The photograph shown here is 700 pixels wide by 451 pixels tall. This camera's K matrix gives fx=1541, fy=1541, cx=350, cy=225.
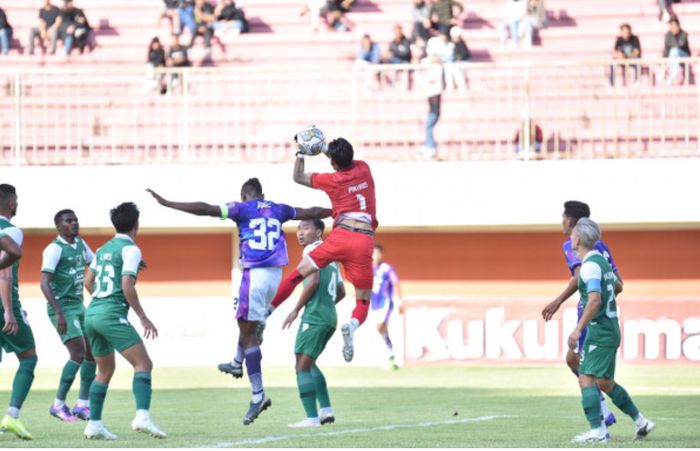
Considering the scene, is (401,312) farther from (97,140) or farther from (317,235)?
(317,235)

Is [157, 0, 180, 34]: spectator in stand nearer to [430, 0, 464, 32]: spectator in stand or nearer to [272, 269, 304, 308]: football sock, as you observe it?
[430, 0, 464, 32]: spectator in stand

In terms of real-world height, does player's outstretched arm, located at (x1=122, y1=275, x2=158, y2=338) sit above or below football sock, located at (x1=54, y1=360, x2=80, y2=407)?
above

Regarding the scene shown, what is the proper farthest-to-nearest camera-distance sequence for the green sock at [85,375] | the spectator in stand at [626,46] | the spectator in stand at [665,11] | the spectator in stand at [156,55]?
the spectator in stand at [665,11] < the spectator in stand at [156,55] < the spectator in stand at [626,46] < the green sock at [85,375]

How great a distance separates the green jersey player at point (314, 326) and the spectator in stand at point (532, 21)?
15301 mm

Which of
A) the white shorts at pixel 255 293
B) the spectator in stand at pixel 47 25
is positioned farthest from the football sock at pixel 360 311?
the spectator in stand at pixel 47 25

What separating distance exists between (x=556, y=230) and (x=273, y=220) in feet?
42.9

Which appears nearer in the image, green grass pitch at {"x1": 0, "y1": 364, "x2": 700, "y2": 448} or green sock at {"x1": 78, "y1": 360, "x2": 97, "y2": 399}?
green grass pitch at {"x1": 0, "y1": 364, "x2": 700, "y2": 448}

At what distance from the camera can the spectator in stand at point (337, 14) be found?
29312 mm

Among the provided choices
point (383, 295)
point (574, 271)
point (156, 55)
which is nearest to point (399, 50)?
point (156, 55)

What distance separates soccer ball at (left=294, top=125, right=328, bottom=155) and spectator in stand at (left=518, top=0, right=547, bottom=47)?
16012 mm

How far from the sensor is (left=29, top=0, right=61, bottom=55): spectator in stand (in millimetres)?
29328

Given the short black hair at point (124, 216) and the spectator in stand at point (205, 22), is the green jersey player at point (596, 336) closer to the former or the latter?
the short black hair at point (124, 216)

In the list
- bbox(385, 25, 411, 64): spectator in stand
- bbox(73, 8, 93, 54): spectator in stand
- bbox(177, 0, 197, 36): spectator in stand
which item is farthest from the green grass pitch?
bbox(177, 0, 197, 36): spectator in stand

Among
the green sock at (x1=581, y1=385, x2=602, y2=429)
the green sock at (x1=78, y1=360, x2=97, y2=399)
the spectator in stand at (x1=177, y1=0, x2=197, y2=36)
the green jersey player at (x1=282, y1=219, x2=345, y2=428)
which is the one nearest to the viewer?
the green sock at (x1=581, y1=385, x2=602, y2=429)
